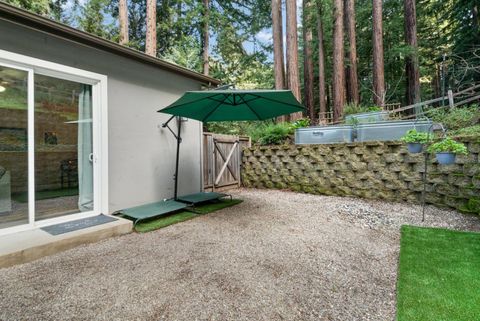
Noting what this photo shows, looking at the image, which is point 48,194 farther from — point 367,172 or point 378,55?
point 378,55

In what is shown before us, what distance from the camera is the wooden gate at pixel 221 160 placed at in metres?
6.38

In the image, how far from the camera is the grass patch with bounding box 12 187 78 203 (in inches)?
120

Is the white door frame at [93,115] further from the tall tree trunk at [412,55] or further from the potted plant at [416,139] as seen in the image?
the tall tree trunk at [412,55]

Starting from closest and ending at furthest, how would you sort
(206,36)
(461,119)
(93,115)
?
1. (93,115)
2. (461,119)
3. (206,36)

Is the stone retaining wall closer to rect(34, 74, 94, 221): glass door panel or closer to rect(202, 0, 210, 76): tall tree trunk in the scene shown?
rect(34, 74, 94, 221): glass door panel

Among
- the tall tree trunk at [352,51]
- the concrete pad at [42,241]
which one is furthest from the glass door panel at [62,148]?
the tall tree trunk at [352,51]

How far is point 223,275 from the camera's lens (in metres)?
2.22

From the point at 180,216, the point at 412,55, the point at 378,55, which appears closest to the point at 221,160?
the point at 180,216

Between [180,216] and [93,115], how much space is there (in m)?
2.14

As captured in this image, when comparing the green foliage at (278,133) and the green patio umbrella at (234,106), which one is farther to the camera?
the green foliage at (278,133)

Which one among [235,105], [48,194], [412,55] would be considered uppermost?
[412,55]

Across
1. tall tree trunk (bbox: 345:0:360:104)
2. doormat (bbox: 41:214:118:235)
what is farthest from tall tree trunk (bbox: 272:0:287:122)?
doormat (bbox: 41:214:118:235)

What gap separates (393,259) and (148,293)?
7.92 feet

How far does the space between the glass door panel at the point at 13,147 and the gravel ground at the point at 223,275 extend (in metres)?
1.01
